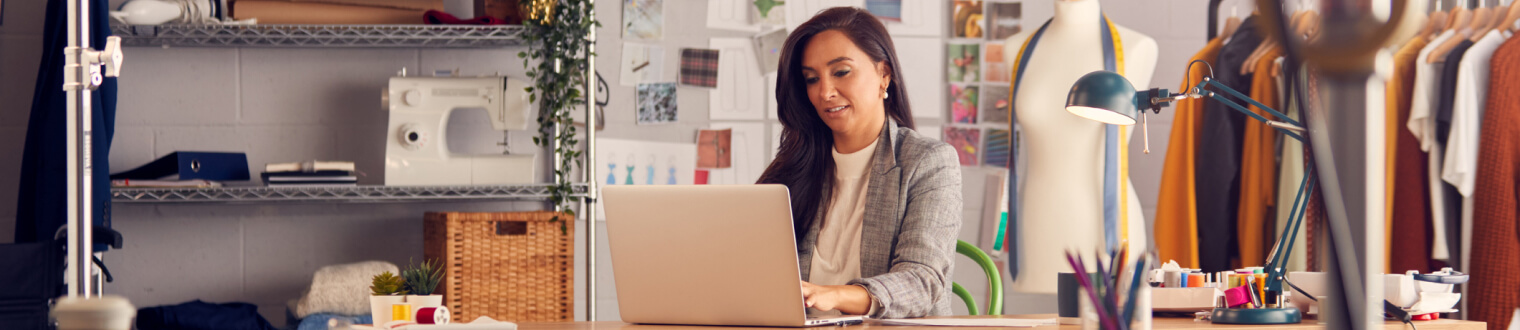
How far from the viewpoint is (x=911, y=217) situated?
1875 mm

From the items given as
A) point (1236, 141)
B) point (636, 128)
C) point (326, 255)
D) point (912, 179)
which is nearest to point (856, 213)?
point (912, 179)

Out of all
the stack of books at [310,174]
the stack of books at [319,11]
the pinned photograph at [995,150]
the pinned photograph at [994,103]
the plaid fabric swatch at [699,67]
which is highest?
the stack of books at [319,11]

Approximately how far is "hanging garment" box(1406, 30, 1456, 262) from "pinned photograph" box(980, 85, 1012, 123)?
1013mm

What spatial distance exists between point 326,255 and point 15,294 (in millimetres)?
794

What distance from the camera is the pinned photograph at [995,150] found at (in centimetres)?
324

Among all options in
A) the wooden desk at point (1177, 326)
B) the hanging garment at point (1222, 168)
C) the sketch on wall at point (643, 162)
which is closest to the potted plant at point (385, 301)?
the wooden desk at point (1177, 326)

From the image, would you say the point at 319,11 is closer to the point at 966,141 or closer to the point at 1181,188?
the point at 966,141

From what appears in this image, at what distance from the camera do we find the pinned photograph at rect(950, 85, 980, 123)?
10.6 feet

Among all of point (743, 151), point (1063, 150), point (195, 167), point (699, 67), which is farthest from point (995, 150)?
point (195, 167)

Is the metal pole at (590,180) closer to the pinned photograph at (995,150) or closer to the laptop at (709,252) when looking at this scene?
the pinned photograph at (995,150)

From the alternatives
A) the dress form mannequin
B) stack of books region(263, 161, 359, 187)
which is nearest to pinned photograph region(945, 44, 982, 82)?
the dress form mannequin

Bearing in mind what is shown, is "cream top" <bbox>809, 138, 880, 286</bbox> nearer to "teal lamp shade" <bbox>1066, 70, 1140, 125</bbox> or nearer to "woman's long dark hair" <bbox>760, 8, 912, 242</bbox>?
"woman's long dark hair" <bbox>760, 8, 912, 242</bbox>

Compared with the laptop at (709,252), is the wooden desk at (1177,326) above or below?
below

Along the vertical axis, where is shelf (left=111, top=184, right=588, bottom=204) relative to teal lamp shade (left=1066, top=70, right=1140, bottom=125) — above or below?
below
